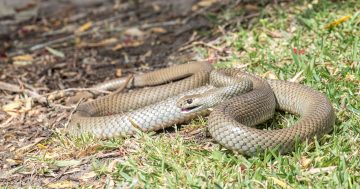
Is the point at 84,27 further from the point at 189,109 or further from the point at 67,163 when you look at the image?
the point at 67,163

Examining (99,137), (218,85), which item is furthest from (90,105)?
(218,85)

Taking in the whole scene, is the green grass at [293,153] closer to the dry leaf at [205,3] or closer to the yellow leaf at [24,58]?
the dry leaf at [205,3]

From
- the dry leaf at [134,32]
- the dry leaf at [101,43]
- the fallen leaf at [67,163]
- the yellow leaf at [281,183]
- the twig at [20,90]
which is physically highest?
the yellow leaf at [281,183]

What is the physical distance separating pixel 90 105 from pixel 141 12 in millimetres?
4693

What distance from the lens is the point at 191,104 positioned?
6621 mm

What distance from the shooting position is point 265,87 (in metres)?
6.64

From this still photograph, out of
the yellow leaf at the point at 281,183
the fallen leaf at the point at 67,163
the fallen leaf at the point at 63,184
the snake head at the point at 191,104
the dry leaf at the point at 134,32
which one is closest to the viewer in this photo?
the yellow leaf at the point at 281,183

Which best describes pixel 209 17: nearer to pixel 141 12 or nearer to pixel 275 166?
pixel 141 12

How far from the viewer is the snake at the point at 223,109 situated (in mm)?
5594

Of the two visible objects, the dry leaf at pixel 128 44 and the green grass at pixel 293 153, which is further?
the dry leaf at pixel 128 44

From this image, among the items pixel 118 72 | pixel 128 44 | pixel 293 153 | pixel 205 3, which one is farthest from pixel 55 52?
pixel 293 153

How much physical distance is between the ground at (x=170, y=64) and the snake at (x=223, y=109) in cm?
12

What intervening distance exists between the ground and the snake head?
156 millimetres

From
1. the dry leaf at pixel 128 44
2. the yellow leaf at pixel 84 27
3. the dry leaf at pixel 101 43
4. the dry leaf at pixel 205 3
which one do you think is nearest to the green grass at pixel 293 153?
the dry leaf at pixel 128 44
